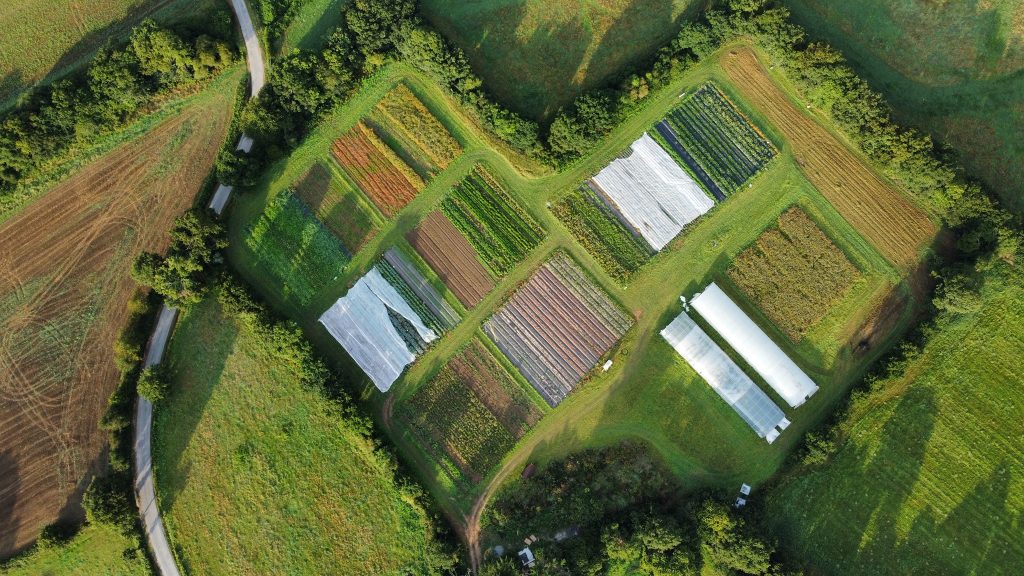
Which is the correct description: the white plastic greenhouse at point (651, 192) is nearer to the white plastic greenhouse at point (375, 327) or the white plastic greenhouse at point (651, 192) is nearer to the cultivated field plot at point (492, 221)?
the cultivated field plot at point (492, 221)

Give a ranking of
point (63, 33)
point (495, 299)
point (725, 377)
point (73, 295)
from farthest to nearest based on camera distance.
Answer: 1. point (63, 33)
2. point (73, 295)
3. point (495, 299)
4. point (725, 377)

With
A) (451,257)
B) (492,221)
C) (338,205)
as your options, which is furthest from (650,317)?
(338,205)

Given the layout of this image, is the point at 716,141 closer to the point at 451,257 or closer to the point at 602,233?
the point at 602,233

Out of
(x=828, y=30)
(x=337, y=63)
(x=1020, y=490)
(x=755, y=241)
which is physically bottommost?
(x=1020, y=490)

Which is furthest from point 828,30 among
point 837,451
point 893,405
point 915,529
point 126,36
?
point 126,36

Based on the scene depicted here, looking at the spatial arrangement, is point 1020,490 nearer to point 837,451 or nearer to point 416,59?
point 837,451

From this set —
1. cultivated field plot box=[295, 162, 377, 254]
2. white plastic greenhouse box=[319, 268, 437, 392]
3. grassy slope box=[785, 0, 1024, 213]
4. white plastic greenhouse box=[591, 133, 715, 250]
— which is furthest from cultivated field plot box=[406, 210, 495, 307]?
grassy slope box=[785, 0, 1024, 213]
